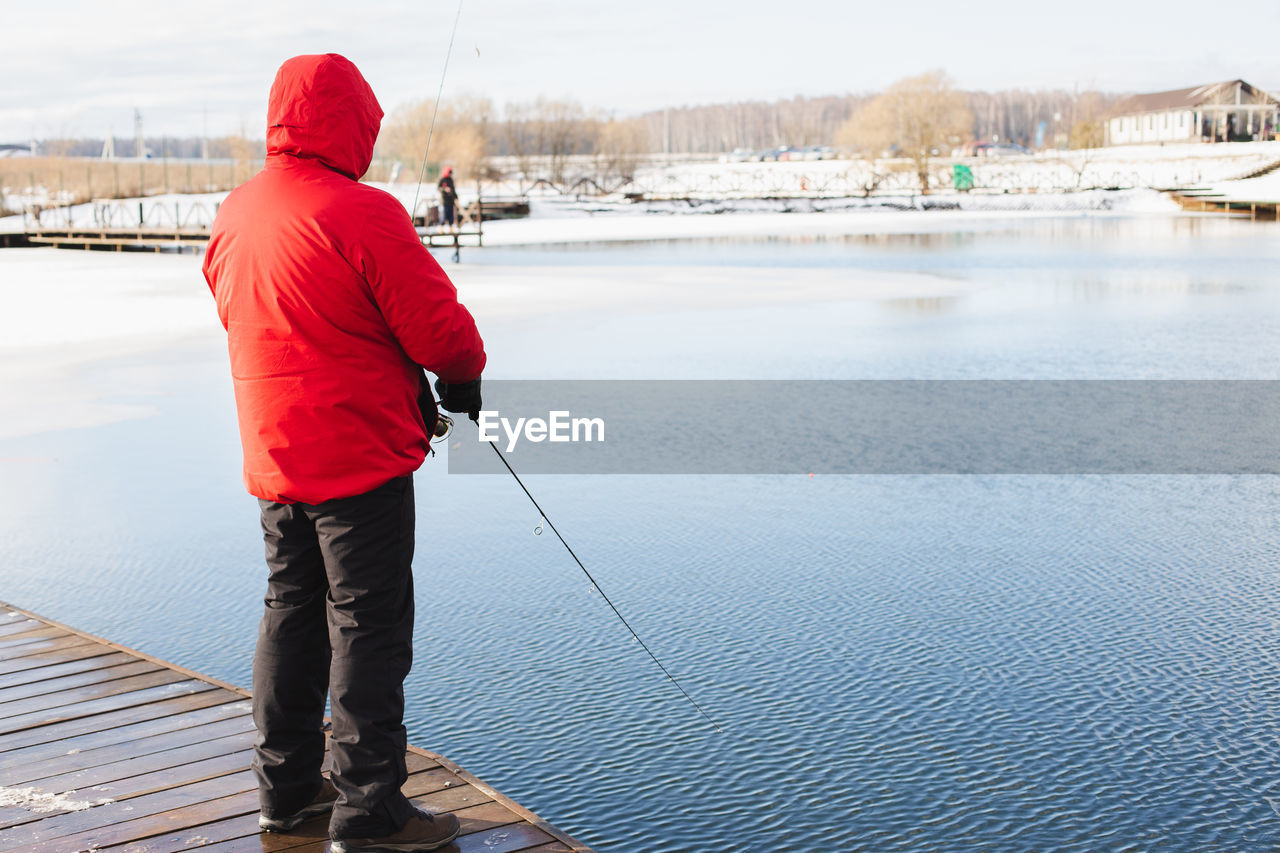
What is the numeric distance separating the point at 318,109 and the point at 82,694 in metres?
1.89

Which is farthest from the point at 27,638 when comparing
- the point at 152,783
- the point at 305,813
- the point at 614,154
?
the point at 614,154

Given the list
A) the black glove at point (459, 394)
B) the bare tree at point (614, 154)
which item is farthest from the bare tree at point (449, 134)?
the black glove at point (459, 394)

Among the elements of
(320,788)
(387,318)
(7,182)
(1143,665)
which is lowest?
(1143,665)

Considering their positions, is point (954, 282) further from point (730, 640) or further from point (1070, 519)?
point (730, 640)

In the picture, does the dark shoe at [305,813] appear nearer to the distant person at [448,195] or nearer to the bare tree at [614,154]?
the distant person at [448,195]

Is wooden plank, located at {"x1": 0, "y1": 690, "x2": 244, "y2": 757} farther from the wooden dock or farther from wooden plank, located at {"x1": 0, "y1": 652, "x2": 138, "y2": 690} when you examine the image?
wooden plank, located at {"x1": 0, "y1": 652, "x2": 138, "y2": 690}

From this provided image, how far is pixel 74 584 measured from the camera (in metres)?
4.94

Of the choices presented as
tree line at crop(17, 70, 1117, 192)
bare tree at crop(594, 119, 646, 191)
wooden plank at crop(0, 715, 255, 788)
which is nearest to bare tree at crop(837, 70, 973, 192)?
tree line at crop(17, 70, 1117, 192)

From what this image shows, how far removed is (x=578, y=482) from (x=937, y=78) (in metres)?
55.4

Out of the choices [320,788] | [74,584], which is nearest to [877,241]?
[74,584]

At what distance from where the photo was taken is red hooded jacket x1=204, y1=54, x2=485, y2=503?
2.29 m

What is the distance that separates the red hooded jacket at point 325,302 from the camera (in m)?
2.29

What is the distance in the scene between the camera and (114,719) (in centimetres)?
317

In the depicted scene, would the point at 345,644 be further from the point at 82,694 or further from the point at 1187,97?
the point at 1187,97
